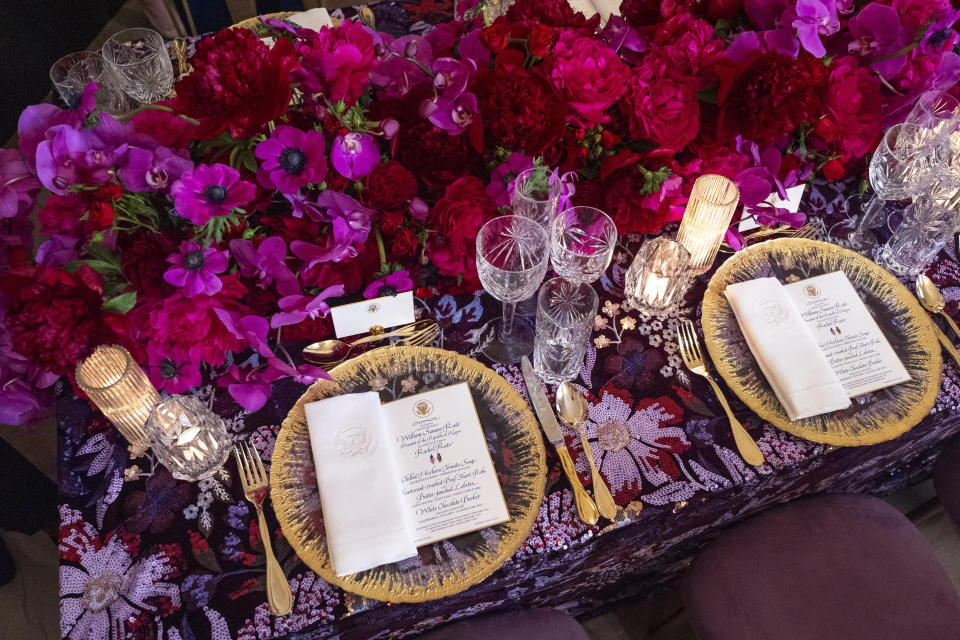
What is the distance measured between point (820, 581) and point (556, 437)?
688mm

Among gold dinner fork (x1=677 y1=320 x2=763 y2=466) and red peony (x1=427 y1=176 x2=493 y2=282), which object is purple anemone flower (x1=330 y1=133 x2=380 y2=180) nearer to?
red peony (x1=427 y1=176 x2=493 y2=282)

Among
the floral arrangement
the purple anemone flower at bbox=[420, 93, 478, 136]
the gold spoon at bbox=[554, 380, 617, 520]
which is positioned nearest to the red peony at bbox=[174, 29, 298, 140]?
the floral arrangement

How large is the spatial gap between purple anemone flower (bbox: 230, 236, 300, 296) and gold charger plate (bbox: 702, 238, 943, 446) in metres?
0.81

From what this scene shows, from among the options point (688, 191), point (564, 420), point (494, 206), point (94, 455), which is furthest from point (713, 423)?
point (94, 455)

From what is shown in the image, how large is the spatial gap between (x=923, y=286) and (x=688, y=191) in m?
0.56

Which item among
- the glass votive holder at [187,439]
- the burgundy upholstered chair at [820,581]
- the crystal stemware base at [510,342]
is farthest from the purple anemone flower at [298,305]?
the burgundy upholstered chair at [820,581]

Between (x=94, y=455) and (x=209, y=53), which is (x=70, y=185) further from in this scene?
(x=94, y=455)

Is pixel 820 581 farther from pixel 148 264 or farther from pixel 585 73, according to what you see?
pixel 148 264

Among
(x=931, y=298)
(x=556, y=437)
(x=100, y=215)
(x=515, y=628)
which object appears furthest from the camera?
(x=931, y=298)

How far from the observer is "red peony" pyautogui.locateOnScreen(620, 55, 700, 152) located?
112cm

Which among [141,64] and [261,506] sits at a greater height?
[141,64]

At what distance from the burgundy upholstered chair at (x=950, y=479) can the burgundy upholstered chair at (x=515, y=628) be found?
3.25 ft

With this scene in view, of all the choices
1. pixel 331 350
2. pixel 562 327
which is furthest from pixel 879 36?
pixel 331 350

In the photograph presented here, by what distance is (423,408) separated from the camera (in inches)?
44.2
